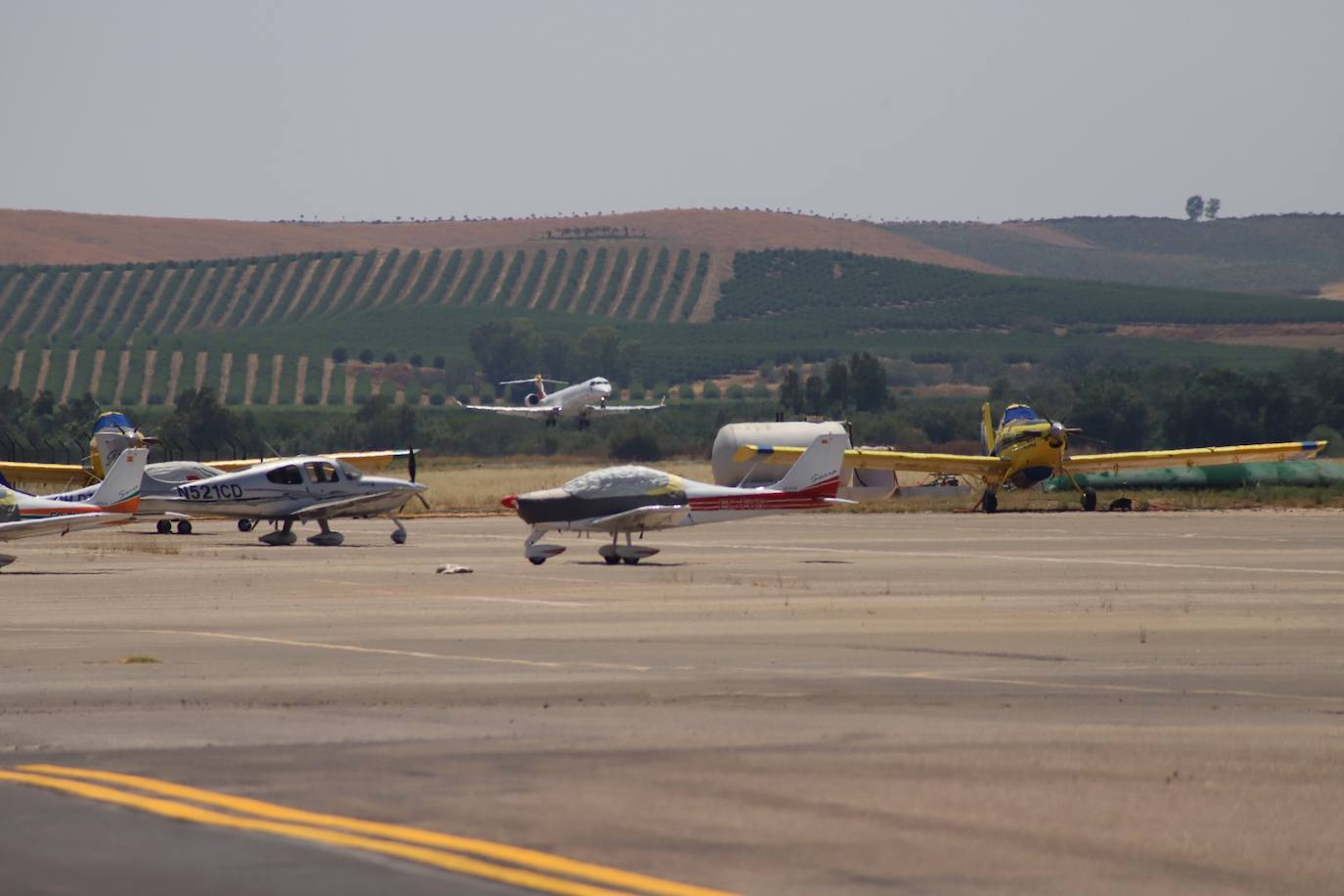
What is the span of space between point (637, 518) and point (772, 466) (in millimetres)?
26374

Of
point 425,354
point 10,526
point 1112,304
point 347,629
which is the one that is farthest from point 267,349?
point 347,629

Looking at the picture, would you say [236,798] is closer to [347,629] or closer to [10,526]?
[347,629]

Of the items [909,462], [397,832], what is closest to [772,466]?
[909,462]

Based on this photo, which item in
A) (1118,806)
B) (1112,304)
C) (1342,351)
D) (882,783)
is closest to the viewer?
(1118,806)

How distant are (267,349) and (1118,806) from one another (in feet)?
512

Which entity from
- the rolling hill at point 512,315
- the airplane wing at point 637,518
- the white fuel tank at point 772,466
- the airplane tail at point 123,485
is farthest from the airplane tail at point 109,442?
the rolling hill at point 512,315

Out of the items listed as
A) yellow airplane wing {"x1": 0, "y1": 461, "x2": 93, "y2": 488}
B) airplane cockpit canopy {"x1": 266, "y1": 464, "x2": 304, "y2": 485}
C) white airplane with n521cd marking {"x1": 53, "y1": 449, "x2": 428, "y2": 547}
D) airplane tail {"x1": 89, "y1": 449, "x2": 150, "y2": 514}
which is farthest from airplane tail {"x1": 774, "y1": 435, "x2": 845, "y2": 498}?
yellow airplane wing {"x1": 0, "y1": 461, "x2": 93, "y2": 488}

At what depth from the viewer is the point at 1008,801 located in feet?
32.5

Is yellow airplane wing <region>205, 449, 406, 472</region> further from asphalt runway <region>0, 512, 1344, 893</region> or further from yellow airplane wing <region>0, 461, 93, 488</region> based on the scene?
asphalt runway <region>0, 512, 1344, 893</region>

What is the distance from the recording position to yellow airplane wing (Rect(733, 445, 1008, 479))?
52.1 metres

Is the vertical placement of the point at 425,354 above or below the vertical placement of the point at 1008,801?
above

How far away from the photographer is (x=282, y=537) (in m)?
39.2

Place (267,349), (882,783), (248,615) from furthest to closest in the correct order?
1. (267,349)
2. (248,615)
3. (882,783)

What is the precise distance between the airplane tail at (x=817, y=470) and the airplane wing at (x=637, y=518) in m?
2.33
